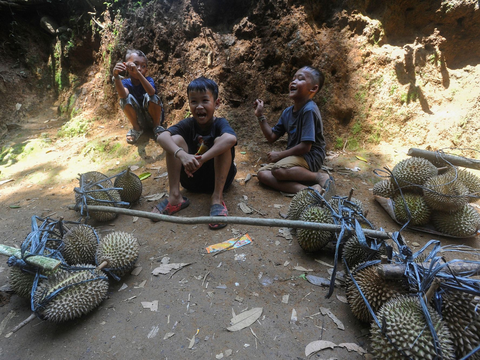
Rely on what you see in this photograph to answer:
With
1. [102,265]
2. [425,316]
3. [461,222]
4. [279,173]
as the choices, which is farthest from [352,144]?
[102,265]

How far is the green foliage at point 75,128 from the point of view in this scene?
5.46 metres

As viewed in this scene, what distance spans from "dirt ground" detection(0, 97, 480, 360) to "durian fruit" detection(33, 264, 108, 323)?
153 millimetres

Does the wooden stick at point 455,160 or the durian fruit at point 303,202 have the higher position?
the wooden stick at point 455,160

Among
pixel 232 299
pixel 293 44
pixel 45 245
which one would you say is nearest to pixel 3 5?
pixel 293 44

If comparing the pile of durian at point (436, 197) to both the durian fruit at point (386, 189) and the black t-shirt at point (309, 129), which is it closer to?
the durian fruit at point (386, 189)

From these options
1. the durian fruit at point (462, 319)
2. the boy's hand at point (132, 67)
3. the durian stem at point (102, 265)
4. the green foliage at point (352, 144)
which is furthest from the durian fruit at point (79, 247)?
the green foliage at point (352, 144)

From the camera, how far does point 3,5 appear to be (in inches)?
264

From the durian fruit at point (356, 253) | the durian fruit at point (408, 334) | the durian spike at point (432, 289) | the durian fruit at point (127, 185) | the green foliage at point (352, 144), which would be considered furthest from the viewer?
the green foliage at point (352, 144)

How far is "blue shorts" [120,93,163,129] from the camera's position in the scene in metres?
4.22

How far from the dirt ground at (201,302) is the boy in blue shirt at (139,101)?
2.02 meters

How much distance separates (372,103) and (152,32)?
14.7ft

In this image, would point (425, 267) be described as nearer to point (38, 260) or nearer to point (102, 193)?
point (38, 260)

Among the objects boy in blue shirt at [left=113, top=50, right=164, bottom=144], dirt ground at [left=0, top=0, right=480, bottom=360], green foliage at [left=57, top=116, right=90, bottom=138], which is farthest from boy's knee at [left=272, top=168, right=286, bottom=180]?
green foliage at [left=57, top=116, right=90, bottom=138]

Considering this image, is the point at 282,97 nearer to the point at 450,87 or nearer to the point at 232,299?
the point at 450,87
